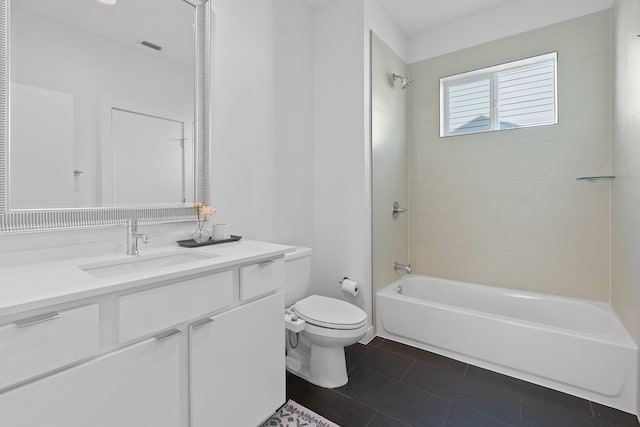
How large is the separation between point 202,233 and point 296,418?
1.07 meters

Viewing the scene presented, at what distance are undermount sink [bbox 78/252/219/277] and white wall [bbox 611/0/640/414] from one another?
220 cm

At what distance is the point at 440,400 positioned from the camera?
1.74m

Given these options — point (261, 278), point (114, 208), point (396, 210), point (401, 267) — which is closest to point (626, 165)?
point (396, 210)

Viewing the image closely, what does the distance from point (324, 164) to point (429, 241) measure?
1.28m

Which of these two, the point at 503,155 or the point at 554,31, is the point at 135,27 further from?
the point at 554,31

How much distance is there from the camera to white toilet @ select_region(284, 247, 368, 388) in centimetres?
177

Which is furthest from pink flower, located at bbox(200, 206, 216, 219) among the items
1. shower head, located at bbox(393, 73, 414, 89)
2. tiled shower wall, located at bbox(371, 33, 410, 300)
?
shower head, located at bbox(393, 73, 414, 89)

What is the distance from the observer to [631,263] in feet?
5.69

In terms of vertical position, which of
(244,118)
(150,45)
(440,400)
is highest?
(150,45)

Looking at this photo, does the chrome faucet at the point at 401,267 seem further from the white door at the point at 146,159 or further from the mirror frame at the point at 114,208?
the white door at the point at 146,159

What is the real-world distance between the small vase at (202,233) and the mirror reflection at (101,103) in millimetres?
172

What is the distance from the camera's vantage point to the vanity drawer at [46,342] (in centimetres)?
73

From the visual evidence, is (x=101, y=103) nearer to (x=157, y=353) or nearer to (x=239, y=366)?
(x=157, y=353)

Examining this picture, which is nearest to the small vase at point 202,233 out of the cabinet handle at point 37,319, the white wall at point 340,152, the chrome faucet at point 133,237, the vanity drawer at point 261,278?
the chrome faucet at point 133,237
